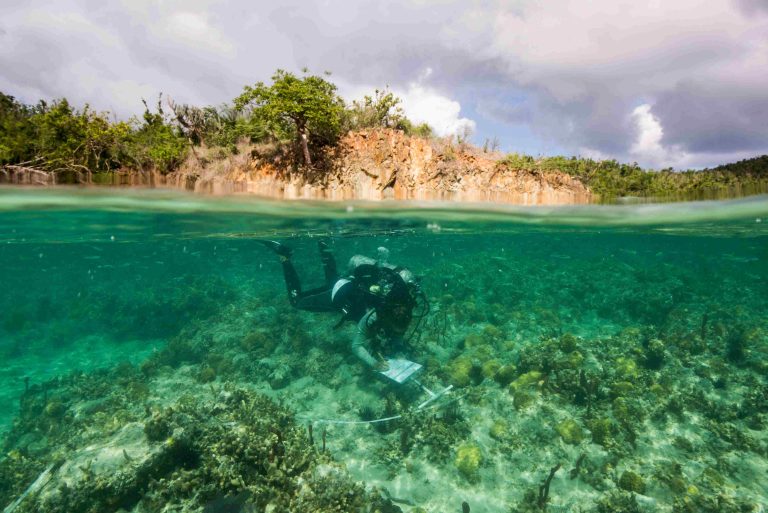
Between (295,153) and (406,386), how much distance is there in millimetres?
11112

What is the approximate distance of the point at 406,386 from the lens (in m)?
Result: 10.3

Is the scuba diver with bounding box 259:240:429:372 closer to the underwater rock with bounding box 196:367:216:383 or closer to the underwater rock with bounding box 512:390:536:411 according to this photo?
the underwater rock with bounding box 512:390:536:411

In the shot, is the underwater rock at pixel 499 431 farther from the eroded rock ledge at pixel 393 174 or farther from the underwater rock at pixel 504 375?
the eroded rock ledge at pixel 393 174

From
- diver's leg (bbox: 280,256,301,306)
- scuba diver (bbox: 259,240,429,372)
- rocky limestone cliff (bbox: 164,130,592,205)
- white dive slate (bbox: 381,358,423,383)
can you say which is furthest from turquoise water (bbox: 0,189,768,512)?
diver's leg (bbox: 280,256,301,306)

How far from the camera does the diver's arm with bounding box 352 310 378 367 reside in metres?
8.75

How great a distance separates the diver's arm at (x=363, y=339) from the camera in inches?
345

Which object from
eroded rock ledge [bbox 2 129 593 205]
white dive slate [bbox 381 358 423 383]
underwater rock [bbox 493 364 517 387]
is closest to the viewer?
white dive slate [bbox 381 358 423 383]

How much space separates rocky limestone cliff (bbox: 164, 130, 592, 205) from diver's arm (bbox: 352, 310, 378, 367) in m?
6.84

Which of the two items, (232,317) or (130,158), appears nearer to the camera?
(130,158)

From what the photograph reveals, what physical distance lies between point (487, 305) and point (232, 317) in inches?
489

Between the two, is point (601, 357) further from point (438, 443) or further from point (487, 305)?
point (438, 443)

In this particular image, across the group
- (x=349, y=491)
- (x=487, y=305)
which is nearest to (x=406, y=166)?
(x=487, y=305)

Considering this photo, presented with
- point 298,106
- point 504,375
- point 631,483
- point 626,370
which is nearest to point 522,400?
point 504,375

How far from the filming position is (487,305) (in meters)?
18.0
